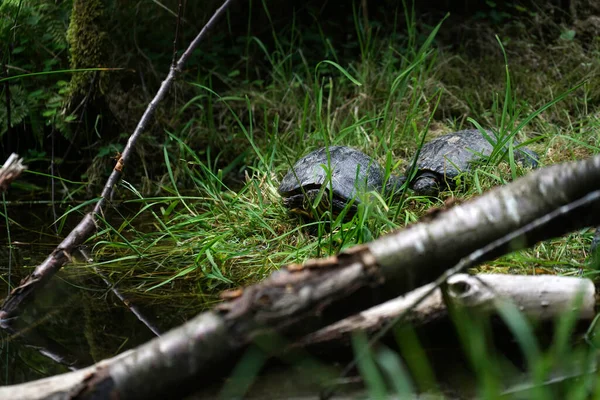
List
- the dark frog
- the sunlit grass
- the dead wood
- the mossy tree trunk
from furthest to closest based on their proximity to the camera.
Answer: the mossy tree trunk → the dark frog → the dead wood → the sunlit grass

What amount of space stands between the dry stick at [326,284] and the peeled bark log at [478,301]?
205mm

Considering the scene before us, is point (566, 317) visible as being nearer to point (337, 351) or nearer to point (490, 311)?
point (490, 311)

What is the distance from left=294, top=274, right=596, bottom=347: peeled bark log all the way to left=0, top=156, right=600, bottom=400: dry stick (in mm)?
205

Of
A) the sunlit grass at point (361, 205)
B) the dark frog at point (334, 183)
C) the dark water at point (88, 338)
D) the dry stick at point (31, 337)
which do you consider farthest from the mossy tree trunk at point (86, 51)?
the dry stick at point (31, 337)

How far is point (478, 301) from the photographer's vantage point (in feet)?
5.16

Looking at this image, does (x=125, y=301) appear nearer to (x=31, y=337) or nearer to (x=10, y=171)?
(x=31, y=337)

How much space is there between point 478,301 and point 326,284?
48 centimetres

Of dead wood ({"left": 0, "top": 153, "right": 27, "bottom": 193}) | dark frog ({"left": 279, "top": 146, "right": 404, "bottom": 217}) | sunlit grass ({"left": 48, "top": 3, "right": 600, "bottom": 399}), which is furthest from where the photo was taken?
dark frog ({"left": 279, "top": 146, "right": 404, "bottom": 217})

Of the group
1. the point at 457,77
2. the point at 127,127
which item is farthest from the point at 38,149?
the point at 457,77

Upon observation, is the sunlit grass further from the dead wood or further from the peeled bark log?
the dead wood

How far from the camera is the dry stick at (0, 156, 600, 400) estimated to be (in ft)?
4.17

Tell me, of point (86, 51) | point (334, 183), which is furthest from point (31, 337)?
point (86, 51)

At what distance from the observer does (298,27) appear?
468 cm

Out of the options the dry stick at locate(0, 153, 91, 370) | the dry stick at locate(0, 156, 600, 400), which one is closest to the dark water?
the dry stick at locate(0, 153, 91, 370)
